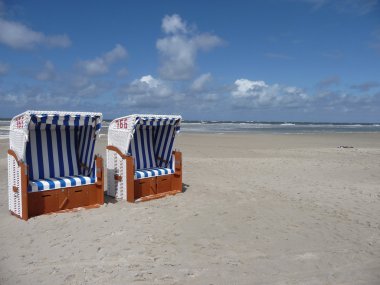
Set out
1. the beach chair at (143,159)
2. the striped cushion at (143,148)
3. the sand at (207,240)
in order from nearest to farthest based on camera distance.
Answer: the sand at (207,240), the beach chair at (143,159), the striped cushion at (143,148)

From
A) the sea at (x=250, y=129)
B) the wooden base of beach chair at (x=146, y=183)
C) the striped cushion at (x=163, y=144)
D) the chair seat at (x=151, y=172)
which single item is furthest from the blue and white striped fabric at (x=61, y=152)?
the sea at (x=250, y=129)

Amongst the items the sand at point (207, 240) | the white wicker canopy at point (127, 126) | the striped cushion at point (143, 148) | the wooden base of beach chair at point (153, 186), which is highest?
the white wicker canopy at point (127, 126)

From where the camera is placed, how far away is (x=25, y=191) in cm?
605

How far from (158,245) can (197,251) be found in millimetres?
562

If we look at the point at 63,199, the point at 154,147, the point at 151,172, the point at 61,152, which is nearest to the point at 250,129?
the point at 154,147

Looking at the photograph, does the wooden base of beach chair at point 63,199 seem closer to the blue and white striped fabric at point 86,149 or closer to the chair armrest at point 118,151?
the blue and white striped fabric at point 86,149

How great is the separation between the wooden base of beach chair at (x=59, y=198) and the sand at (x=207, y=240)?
0.68 ft

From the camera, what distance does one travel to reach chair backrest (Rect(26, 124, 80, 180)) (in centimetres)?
684

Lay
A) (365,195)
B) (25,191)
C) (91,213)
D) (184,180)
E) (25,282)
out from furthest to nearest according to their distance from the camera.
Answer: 1. (184,180)
2. (365,195)
3. (91,213)
4. (25,191)
5. (25,282)

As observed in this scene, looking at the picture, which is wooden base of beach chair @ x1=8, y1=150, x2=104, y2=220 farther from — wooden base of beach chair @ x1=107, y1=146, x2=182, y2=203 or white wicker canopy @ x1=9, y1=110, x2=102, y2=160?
wooden base of beach chair @ x1=107, y1=146, x2=182, y2=203

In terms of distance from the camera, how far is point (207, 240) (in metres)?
5.24

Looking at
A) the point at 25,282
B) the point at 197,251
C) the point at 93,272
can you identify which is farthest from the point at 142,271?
the point at 25,282

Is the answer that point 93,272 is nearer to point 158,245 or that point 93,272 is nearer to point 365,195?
point 158,245

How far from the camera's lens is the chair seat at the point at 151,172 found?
7755 millimetres
